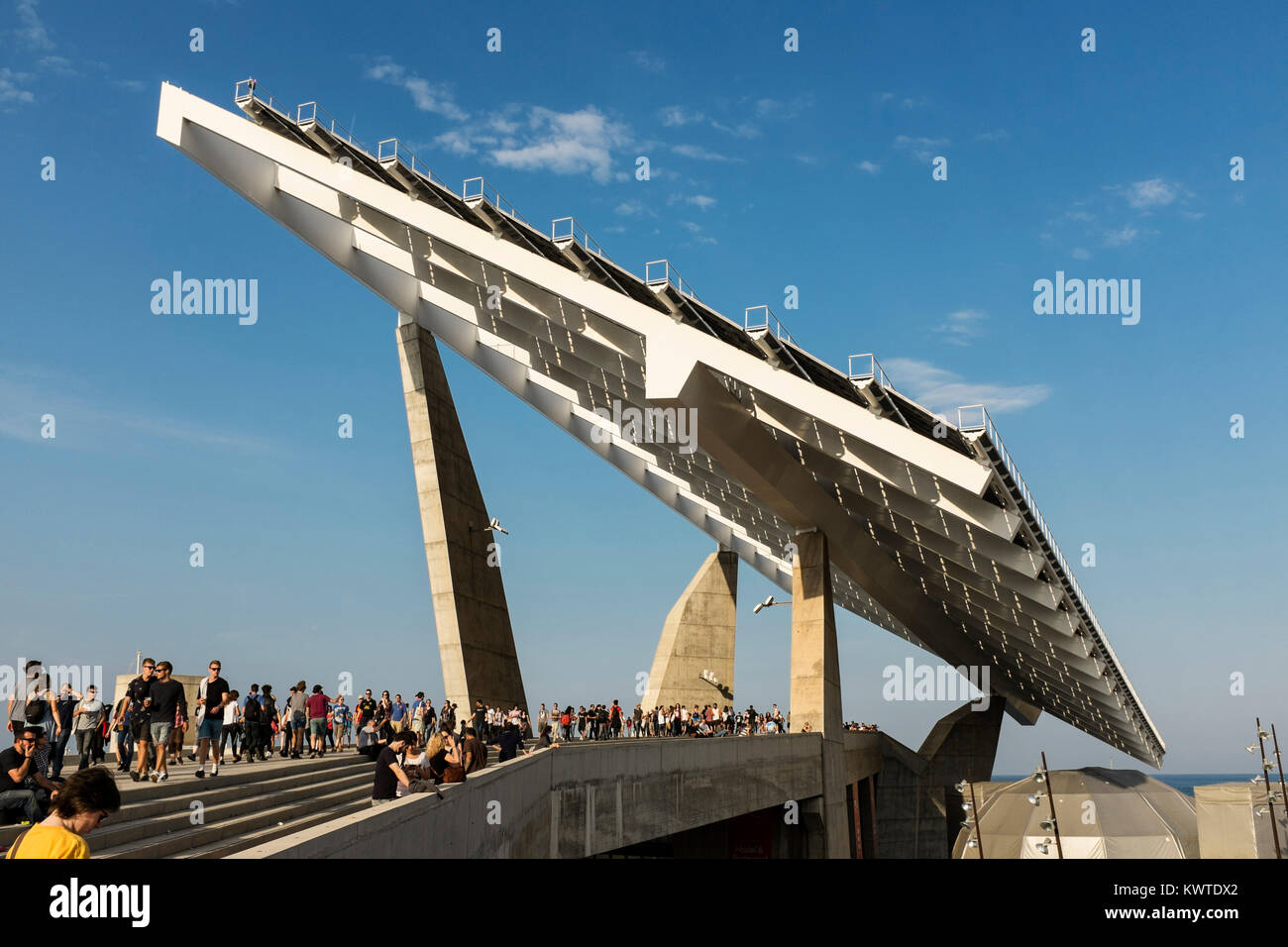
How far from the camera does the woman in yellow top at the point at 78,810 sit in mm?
3420

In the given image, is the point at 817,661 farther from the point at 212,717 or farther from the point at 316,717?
the point at 212,717

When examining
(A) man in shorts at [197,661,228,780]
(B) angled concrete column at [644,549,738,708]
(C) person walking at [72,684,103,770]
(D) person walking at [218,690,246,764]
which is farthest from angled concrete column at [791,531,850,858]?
(C) person walking at [72,684,103,770]

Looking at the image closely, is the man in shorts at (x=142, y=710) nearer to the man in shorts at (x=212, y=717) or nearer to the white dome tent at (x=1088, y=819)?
the man in shorts at (x=212, y=717)

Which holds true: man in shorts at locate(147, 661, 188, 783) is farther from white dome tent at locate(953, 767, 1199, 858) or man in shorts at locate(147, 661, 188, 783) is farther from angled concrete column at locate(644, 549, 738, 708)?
angled concrete column at locate(644, 549, 738, 708)

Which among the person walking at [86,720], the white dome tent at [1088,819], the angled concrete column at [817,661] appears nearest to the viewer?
the person walking at [86,720]

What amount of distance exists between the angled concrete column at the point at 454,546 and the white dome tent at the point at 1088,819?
63.0 feet

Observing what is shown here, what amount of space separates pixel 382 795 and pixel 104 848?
2.03m

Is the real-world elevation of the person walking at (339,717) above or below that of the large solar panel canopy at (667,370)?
below

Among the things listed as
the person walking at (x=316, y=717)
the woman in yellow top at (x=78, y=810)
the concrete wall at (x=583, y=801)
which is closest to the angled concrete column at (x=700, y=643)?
the concrete wall at (x=583, y=801)

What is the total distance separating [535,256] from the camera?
21.1 meters

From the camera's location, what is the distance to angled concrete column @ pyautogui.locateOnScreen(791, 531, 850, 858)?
2919 centimetres

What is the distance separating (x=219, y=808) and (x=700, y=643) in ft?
120
